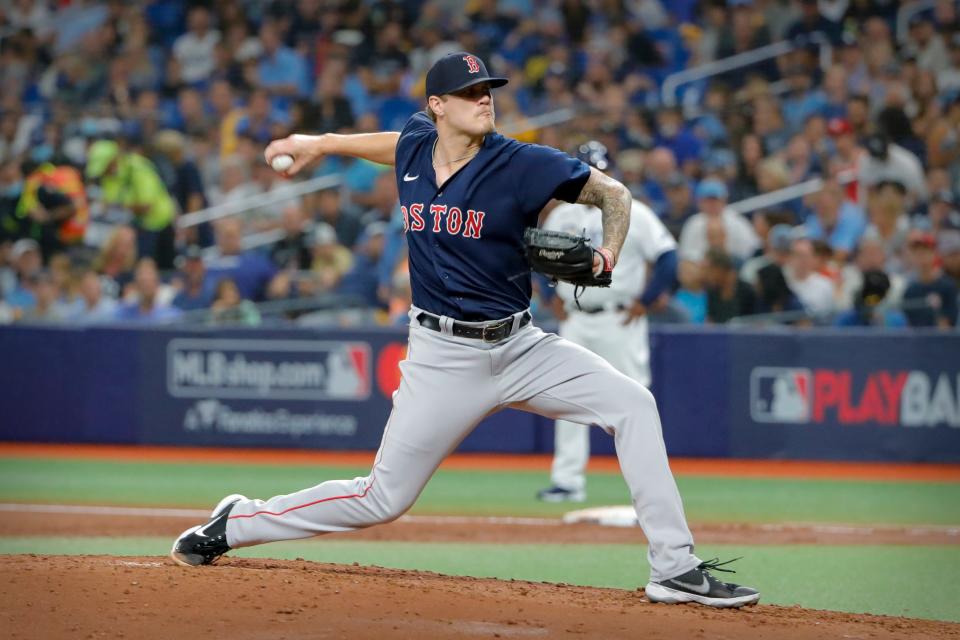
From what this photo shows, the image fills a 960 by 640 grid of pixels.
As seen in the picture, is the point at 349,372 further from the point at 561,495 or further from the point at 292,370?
the point at 561,495

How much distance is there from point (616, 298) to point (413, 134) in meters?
3.52

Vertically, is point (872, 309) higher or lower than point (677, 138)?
lower

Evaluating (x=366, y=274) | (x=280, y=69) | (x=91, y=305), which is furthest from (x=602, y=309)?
(x=280, y=69)

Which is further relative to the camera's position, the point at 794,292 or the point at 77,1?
the point at 77,1

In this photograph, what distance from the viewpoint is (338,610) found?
15.0ft

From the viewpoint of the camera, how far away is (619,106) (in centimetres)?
1428

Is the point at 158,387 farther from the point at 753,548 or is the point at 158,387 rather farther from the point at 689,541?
the point at 689,541

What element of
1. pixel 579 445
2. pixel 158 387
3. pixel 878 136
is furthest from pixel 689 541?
pixel 878 136

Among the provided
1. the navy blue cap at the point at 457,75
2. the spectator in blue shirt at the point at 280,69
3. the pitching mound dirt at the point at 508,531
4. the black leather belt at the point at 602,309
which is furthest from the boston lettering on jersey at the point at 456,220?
the spectator in blue shirt at the point at 280,69

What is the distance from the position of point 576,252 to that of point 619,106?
32.9 ft

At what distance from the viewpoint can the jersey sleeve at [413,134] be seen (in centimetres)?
517

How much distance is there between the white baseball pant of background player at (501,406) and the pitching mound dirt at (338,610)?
11.5 inches

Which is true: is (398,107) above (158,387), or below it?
above

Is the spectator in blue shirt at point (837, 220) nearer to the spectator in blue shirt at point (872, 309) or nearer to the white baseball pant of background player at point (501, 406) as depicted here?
the spectator in blue shirt at point (872, 309)
